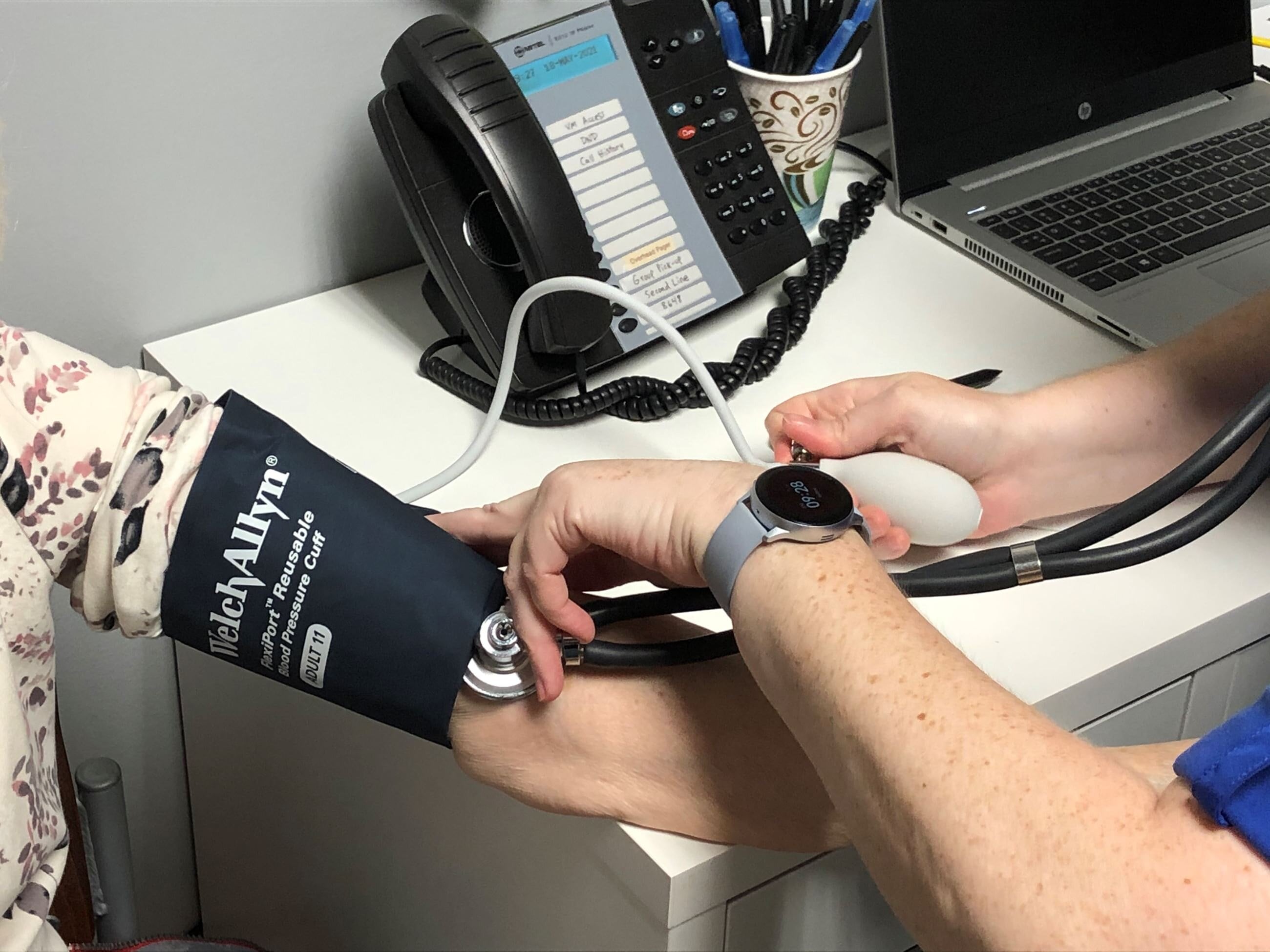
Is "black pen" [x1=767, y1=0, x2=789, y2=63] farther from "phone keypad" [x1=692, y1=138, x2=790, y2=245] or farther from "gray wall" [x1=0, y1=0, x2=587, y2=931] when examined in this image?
"gray wall" [x1=0, y1=0, x2=587, y2=931]

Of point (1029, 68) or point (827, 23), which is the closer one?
point (827, 23)

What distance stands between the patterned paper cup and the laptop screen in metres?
0.07

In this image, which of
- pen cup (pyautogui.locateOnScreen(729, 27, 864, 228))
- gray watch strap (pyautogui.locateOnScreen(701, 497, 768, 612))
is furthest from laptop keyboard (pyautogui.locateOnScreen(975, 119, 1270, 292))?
gray watch strap (pyautogui.locateOnScreen(701, 497, 768, 612))

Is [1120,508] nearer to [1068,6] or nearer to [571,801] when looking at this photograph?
[571,801]

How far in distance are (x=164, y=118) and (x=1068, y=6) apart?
81 centimetres

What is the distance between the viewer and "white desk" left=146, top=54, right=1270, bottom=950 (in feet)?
2.26

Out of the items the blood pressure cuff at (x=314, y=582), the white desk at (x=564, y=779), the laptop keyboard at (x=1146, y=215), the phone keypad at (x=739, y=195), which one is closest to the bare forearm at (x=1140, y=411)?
the white desk at (x=564, y=779)

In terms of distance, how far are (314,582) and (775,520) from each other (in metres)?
0.25

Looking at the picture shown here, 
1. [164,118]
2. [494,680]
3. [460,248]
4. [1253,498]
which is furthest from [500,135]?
[1253,498]

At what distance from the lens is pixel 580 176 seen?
94 cm

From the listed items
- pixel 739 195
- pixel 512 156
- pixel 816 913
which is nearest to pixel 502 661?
pixel 816 913

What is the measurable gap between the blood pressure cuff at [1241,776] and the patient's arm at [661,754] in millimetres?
218

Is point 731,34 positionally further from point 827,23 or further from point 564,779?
point 564,779

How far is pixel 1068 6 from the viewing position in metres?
1.16
